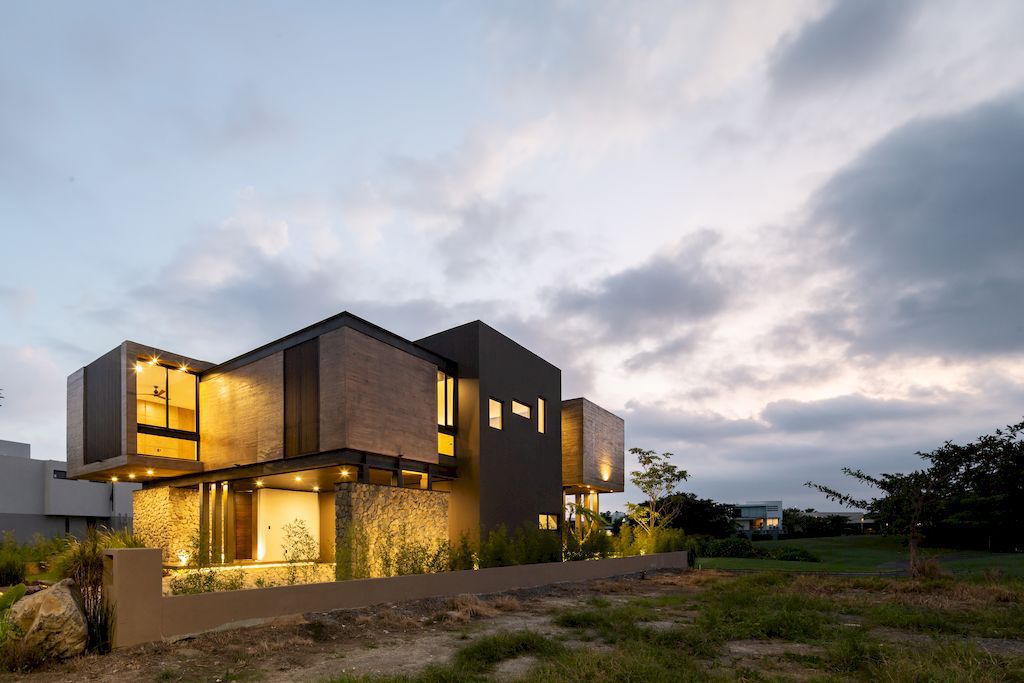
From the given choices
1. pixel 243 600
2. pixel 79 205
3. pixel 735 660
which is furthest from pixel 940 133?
pixel 79 205

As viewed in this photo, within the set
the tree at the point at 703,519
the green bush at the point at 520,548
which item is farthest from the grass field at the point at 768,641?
the tree at the point at 703,519

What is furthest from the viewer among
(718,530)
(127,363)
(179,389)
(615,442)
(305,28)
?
(718,530)

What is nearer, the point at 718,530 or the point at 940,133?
the point at 940,133

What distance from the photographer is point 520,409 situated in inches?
881

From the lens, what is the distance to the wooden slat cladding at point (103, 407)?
17720mm

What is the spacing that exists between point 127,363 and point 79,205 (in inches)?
215

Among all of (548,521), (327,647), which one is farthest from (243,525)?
(327,647)

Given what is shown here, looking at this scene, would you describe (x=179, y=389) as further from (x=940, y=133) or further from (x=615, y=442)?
(x=940, y=133)

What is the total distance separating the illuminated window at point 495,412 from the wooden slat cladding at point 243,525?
25.1 ft

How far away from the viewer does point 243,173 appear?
58.1 feet

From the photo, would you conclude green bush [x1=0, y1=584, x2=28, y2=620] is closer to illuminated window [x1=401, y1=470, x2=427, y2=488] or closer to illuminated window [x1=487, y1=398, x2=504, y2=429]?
illuminated window [x1=401, y1=470, x2=427, y2=488]

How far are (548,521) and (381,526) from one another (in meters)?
10.2

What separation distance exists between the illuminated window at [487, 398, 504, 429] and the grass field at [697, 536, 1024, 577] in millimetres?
12541

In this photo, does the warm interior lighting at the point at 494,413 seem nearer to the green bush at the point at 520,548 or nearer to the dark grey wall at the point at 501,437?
the dark grey wall at the point at 501,437
